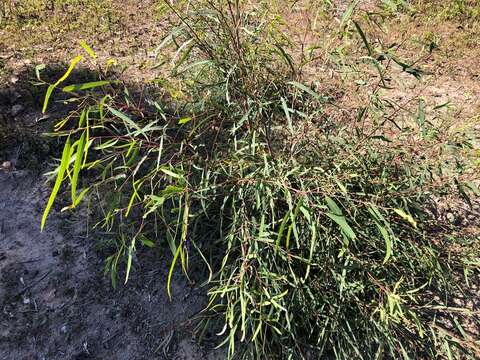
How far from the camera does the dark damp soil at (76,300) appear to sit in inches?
88.2

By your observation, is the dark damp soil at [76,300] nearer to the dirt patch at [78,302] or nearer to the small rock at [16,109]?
the dirt patch at [78,302]

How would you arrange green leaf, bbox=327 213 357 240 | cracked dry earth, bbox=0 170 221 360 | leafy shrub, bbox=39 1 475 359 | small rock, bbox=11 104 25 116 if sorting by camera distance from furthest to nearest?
small rock, bbox=11 104 25 116 → cracked dry earth, bbox=0 170 221 360 → leafy shrub, bbox=39 1 475 359 → green leaf, bbox=327 213 357 240

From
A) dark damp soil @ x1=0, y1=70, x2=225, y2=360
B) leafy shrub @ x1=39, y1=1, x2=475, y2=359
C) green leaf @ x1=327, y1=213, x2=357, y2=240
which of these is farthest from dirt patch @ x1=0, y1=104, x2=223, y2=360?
green leaf @ x1=327, y1=213, x2=357, y2=240

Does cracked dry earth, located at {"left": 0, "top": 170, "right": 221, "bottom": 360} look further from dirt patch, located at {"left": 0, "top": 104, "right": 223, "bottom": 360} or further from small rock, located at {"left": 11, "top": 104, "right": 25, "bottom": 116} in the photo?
small rock, located at {"left": 11, "top": 104, "right": 25, "bottom": 116}

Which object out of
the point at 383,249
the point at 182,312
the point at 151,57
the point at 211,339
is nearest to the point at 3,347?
the point at 182,312

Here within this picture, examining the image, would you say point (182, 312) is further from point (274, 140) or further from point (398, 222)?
point (398, 222)

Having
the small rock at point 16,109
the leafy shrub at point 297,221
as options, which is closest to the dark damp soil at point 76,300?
the leafy shrub at point 297,221

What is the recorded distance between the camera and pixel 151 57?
4184 mm

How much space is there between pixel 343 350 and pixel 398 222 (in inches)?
26.8

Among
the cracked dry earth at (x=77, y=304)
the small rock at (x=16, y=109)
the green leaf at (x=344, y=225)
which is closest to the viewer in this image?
the green leaf at (x=344, y=225)

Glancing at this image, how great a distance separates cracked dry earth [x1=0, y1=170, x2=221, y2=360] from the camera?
2.24m

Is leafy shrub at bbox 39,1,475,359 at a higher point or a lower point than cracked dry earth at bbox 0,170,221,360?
higher

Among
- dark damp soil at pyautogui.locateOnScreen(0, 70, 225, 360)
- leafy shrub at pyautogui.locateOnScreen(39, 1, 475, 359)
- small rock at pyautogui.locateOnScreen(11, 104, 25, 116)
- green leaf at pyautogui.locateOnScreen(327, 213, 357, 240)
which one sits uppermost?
green leaf at pyautogui.locateOnScreen(327, 213, 357, 240)

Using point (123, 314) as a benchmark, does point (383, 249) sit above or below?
above
